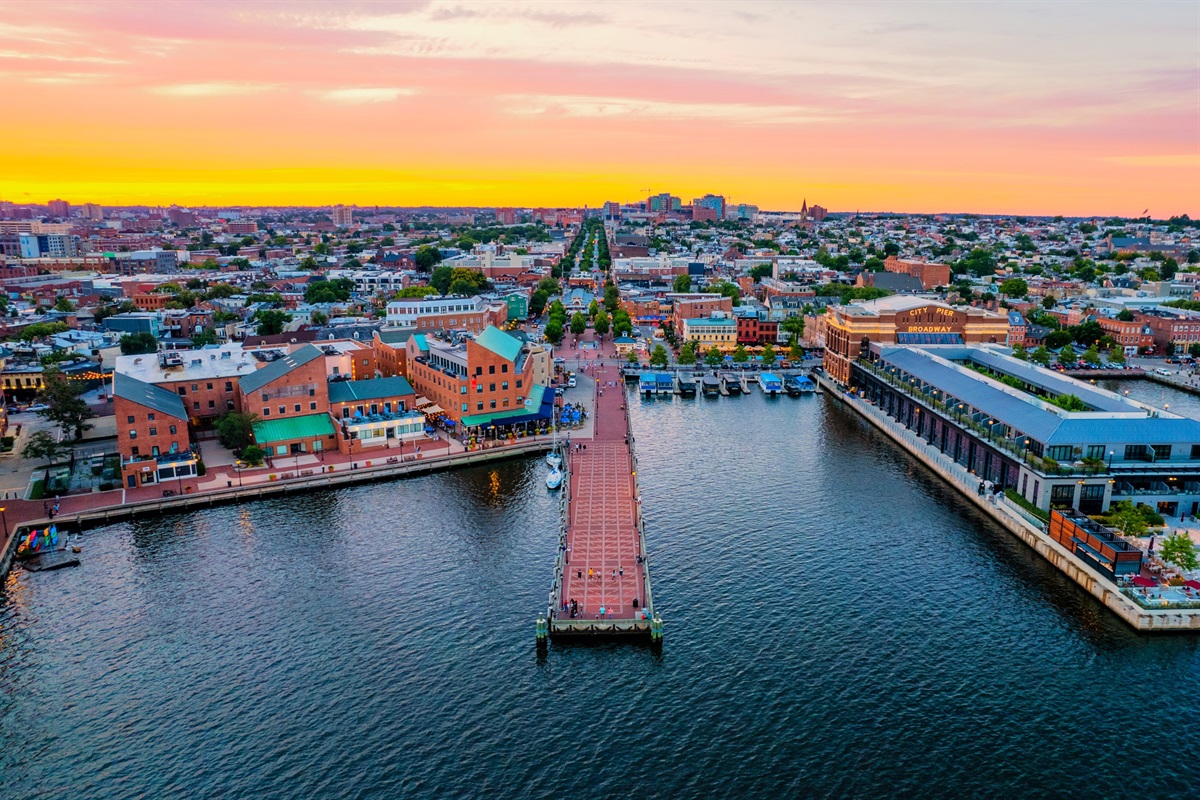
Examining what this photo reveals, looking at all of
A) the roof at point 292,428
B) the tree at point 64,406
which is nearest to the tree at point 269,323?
the tree at point 64,406

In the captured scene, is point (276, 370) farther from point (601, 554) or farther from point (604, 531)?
point (601, 554)

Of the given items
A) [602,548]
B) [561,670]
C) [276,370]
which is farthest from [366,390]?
[561,670]

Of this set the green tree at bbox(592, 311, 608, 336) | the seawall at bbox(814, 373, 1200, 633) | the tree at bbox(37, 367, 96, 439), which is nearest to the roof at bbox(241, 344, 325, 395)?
the tree at bbox(37, 367, 96, 439)

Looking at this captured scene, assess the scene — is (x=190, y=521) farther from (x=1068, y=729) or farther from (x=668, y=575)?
(x=1068, y=729)

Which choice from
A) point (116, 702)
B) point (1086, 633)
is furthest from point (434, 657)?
point (1086, 633)

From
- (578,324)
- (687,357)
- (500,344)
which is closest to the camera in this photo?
(500,344)
